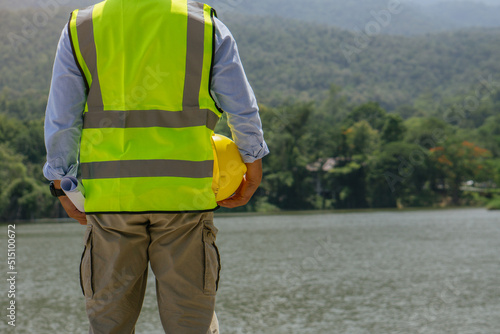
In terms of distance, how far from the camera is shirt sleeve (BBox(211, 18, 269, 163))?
1.59 meters

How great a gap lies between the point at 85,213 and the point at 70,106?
0.27 meters

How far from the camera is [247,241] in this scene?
23.1 m

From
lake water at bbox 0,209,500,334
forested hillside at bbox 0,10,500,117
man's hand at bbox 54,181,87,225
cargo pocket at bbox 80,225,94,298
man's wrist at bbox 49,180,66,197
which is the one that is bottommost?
lake water at bbox 0,209,500,334

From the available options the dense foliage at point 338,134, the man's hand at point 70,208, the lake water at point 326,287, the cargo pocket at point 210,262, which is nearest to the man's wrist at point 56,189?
the man's hand at point 70,208

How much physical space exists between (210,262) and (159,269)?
128 millimetres

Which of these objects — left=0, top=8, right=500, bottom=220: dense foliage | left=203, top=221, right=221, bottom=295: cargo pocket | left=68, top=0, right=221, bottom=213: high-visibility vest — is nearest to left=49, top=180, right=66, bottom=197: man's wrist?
left=68, top=0, right=221, bottom=213: high-visibility vest

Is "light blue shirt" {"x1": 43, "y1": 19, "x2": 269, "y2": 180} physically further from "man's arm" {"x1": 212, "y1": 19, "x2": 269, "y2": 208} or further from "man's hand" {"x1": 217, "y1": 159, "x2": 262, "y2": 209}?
"man's hand" {"x1": 217, "y1": 159, "x2": 262, "y2": 209}

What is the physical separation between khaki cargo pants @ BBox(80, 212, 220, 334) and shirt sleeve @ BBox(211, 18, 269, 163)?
0.25 meters

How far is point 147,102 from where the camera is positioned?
1.54 m

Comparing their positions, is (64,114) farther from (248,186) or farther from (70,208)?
(248,186)

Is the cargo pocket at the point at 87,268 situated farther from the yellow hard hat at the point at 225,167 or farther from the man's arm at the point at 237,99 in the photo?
the man's arm at the point at 237,99

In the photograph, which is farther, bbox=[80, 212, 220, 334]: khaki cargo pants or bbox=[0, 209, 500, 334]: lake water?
bbox=[0, 209, 500, 334]: lake water

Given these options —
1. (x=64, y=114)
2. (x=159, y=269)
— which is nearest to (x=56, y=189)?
(x=64, y=114)

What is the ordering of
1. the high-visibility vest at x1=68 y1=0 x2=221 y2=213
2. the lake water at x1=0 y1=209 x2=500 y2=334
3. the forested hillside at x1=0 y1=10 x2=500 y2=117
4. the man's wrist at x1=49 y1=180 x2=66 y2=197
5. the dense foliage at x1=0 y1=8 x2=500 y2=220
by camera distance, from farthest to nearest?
the forested hillside at x1=0 y1=10 x2=500 y2=117, the dense foliage at x1=0 y1=8 x2=500 y2=220, the lake water at x1=0 y1=209 x2=500 y2=334, the man's wrist at x1=49 y1=180 x2=66 y2=197, the high-visibility vest at x1=68 y1=0 x2=221 y2=213
